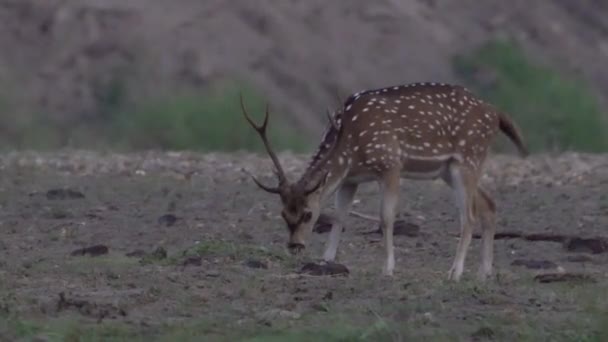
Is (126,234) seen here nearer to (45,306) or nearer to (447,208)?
(447,208)

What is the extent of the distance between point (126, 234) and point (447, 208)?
3238 mm

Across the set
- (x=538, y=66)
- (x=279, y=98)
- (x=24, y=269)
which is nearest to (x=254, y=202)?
(x=24, y=269)

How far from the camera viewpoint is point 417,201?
1808 cm

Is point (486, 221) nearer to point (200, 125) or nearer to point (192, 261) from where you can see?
point (192, 261)

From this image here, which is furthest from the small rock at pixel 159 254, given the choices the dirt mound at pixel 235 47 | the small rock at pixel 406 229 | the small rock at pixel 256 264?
the dirt mound at pixel 235 47

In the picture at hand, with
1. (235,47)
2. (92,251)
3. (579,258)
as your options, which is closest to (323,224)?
(92,251)

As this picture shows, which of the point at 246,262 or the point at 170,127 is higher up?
the point at 170,127

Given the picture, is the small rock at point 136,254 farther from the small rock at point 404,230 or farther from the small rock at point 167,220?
the small rock at point 404,230

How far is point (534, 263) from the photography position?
14.1m

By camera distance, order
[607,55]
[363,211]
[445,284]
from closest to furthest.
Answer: [445,284] → [363,211] → [607,55]

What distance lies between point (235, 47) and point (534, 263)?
74.5ft

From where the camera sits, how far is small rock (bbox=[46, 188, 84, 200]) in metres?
18.2

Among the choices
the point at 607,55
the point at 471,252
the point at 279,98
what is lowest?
the point at 471,252

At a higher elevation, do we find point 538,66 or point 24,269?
point 538,66
